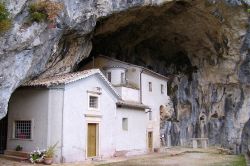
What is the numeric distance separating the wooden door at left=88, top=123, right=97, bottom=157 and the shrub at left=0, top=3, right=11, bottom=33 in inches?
342

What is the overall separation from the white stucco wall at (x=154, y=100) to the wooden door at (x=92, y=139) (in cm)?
888

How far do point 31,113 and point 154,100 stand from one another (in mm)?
14840

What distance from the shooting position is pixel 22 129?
970 inches

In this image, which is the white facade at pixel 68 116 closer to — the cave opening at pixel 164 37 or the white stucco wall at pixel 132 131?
the white stucco wall at pixel 132 131

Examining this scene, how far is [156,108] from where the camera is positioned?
1455 inches

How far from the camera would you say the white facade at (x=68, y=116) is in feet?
77.4

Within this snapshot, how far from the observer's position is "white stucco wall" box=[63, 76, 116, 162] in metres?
24.0

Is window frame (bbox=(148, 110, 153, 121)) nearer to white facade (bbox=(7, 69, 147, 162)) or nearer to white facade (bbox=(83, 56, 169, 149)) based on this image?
white facade (bbox=(83, 56, 169, 149))

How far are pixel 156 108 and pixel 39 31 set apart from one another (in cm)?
1673

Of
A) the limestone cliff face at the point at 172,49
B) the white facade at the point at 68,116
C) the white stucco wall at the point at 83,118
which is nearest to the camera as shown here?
the limestone cliff face at the point at 172,49

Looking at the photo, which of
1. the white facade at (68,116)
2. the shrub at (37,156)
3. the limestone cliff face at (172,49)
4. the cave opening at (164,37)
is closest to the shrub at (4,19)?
the limestone cliff face at (172,49)

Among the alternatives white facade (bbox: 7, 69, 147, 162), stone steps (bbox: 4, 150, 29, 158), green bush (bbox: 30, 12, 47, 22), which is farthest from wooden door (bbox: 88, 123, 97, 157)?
green bush (bbox: 30, 12, 47, 22)

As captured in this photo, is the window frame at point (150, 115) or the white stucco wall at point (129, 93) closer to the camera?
the white stucco wall at point (129, 93)

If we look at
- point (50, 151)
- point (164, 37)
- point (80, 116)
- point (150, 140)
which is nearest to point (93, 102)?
point (80, 116)
